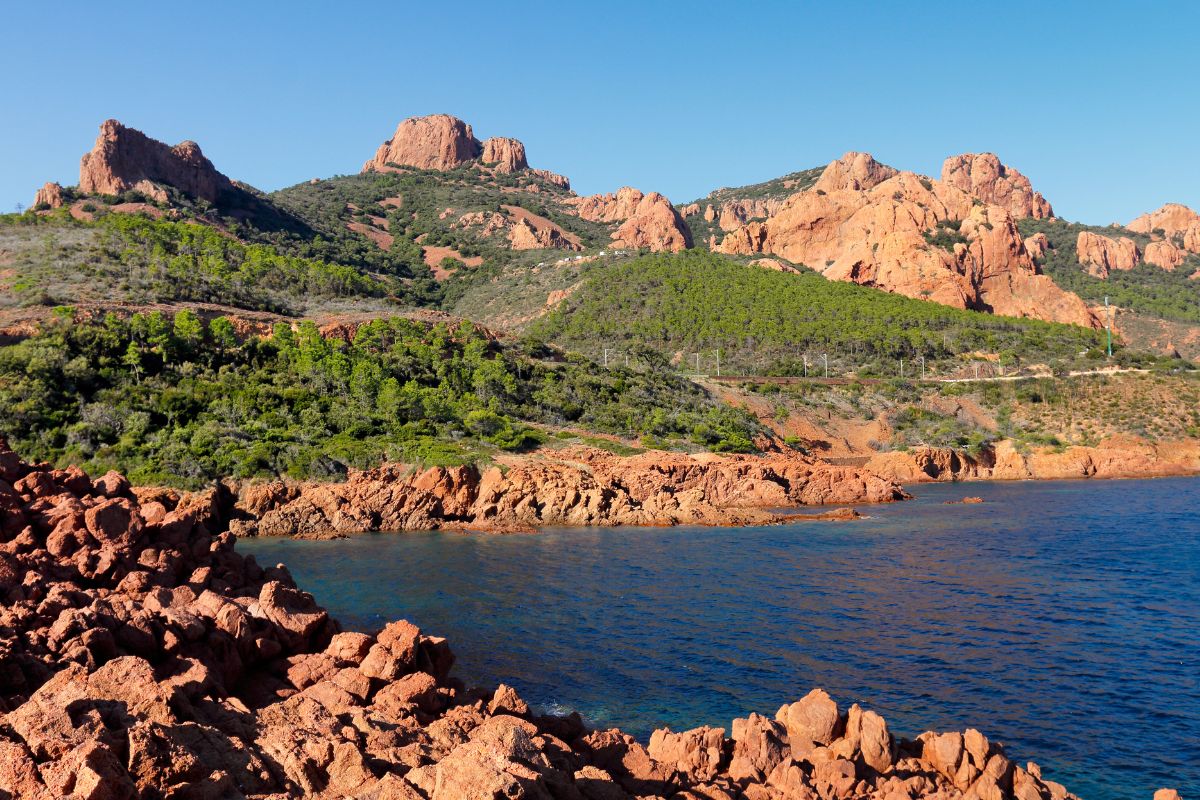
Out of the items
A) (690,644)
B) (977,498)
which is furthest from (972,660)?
Result: (977,498)

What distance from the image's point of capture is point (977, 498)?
51.2 m

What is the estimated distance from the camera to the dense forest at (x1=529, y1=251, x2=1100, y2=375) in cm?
9262

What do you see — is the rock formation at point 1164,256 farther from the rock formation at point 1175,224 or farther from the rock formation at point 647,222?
the rock formation at point 647,222

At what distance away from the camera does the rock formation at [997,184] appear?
17704 cm

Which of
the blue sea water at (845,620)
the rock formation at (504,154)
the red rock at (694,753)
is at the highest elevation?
the rock formation at (504,154)

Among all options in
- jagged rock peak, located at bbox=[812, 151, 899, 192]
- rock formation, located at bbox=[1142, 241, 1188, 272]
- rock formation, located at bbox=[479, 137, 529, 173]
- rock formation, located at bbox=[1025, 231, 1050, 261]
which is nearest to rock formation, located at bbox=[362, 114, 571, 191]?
rock formation, located at bbox=[479, 137, 529, 173]

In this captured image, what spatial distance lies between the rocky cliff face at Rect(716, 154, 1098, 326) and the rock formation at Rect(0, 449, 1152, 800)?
4116 inches

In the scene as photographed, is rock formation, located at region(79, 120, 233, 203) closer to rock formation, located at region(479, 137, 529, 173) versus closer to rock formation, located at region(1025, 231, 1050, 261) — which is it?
rock formation, located at region(479, 137, 529, 173)

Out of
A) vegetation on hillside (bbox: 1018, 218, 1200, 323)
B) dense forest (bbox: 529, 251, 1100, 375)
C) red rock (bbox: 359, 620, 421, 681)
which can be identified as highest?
vegetation on hillside (bbox: 1018, 218, 1200, 323)

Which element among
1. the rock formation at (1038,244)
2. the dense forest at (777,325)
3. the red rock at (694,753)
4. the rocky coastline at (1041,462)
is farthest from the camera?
the rock formation at (1038,244)

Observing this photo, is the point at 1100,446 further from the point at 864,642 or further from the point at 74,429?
the point at 74,429

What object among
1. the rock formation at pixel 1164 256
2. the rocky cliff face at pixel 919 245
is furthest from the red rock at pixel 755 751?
the rock formation at pixel 1164 256

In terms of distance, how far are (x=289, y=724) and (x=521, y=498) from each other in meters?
32.5

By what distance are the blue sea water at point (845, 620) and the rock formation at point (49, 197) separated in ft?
276
